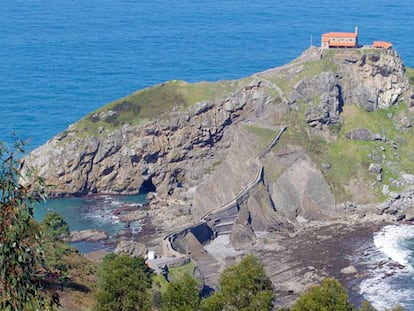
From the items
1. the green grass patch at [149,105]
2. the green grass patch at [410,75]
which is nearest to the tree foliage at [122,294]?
the green grass patch at [149,105]

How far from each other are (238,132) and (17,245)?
95.3 meters

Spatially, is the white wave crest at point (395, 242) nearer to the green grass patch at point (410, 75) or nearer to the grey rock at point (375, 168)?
the grey rock at point (375, 168)

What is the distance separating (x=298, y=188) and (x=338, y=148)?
1149cm

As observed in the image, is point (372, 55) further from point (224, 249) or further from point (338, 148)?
point (224, 249)

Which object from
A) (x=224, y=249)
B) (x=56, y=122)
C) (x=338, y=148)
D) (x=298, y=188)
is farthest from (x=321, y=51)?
(x=56, y=122)

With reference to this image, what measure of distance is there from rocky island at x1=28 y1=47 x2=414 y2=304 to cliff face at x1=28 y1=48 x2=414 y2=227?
149 mm

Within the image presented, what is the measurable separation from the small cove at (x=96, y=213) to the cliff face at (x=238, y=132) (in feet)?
7.18

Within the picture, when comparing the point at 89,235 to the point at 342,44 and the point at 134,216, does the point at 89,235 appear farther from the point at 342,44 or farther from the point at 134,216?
the point at 342,44

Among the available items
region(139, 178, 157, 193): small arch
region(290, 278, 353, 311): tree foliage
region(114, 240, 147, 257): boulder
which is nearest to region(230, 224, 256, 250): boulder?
region(114, 240, 147, 257): boulder

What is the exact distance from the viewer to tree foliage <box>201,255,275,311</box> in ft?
159

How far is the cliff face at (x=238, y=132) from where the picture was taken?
4710 inches

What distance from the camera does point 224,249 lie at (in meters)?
104

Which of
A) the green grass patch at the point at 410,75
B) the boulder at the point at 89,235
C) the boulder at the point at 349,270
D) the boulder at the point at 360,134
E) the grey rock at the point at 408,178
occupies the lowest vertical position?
the boulder at the point at 89,235

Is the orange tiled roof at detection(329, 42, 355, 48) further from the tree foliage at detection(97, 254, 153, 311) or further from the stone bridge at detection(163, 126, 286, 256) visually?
the tree foliage at detection(97, 254, 153, 311)
